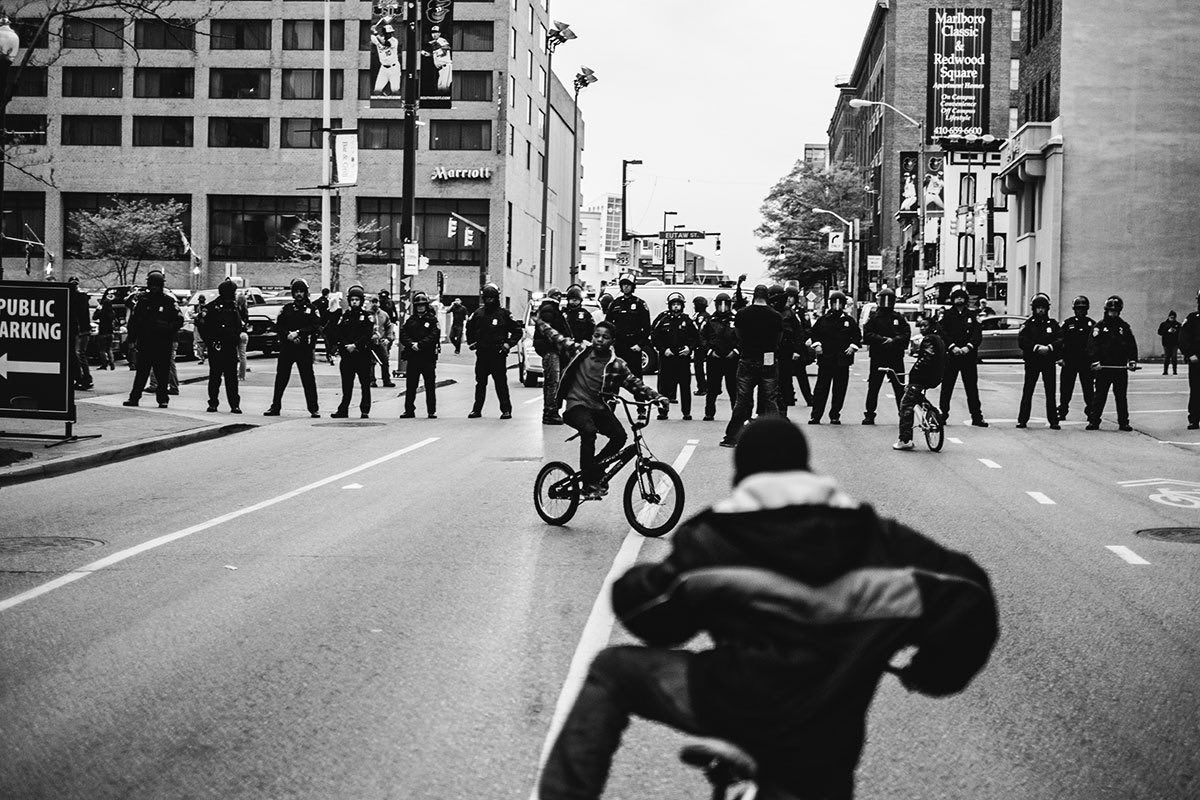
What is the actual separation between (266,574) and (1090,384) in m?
15.6

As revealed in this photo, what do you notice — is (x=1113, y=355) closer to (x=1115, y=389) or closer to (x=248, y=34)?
(x=1115, y=389)

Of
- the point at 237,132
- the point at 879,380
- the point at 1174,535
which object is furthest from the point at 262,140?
the point at 1174,535

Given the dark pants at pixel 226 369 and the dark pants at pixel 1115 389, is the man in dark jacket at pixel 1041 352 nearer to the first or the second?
the dark pants at pixel 1115 389

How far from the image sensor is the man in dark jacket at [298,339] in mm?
21688

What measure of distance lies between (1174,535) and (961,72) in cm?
5428

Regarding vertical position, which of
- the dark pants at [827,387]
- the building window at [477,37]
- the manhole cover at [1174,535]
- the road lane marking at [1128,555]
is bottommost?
the road lane marking at [1128,555]

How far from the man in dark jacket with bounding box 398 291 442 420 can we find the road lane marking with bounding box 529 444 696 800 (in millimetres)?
11864

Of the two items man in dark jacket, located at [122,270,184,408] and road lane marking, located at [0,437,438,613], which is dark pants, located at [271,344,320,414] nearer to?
man in dark jacket, located at [122,270,184,408]

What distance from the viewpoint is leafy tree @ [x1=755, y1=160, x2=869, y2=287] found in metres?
104

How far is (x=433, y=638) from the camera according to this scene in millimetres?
7215

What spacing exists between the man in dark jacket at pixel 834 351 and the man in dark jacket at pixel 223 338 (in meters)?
8.88

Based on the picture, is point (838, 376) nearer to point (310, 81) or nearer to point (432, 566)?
point (432, 566)

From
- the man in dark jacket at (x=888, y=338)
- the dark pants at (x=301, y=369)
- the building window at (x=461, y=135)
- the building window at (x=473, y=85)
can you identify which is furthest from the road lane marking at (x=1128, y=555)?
the building window at (x=473, y=85)

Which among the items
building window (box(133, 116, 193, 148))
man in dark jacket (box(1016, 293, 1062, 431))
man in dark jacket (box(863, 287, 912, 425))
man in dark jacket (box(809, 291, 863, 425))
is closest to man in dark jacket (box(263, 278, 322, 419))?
man in dark jacket (box(809, 291, 863, 425))
